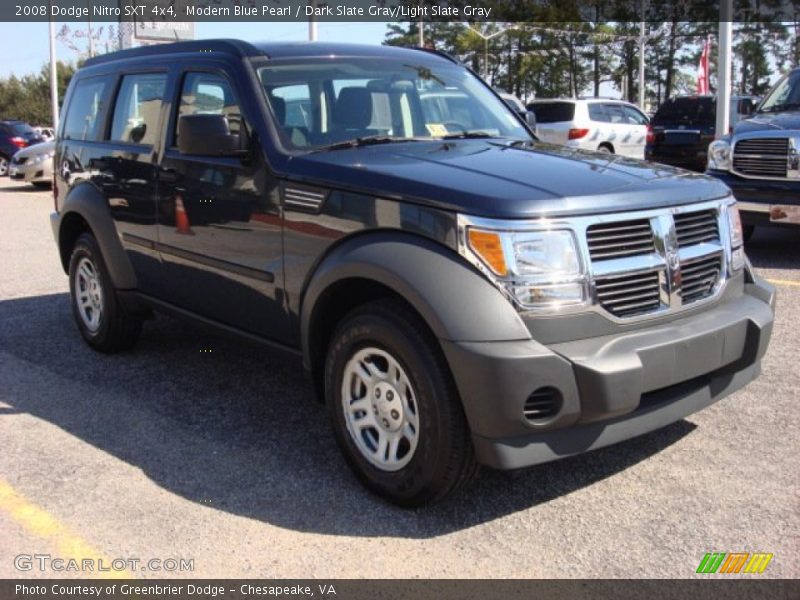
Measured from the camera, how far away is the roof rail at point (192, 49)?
448 cm

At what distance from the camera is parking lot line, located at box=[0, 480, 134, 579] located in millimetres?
3223

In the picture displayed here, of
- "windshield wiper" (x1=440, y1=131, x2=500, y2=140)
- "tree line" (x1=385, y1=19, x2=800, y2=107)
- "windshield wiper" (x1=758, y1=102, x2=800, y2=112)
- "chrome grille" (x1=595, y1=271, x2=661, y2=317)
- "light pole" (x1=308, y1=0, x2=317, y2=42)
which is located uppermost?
"tree line" (x1=385, y1=19, x2=800, y2=107)

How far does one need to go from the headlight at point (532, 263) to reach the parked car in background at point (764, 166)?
5.74 m

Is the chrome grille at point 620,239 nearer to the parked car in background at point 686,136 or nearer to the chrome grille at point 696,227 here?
the chrome grille at point 696,227

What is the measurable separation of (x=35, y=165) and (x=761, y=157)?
1641cm

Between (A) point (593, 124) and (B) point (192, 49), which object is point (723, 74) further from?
(B) point (192, 49)

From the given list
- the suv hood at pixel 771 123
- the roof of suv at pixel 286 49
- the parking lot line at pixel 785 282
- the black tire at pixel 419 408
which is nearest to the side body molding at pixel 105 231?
the roof of suv at pixel 286 49

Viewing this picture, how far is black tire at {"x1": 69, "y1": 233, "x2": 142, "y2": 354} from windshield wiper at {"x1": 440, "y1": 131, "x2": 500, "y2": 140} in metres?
2.52

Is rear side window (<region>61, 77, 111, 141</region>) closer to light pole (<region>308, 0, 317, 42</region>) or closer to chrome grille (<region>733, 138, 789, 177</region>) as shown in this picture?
chrome grille (<region>733, 138, 789, 177</region>)

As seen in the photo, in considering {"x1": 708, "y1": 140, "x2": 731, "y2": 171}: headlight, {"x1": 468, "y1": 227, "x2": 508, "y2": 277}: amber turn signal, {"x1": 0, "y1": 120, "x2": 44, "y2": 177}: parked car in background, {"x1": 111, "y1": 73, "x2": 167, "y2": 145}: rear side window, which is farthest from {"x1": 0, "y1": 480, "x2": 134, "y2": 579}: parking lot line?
{"x1": 0, "y1": 120, "x2": 44, "y2": 177}: parked car in background

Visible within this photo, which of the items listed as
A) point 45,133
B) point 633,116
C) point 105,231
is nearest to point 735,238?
point 105,231

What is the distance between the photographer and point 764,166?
8344 mm

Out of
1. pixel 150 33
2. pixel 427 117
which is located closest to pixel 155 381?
pixel 427 117

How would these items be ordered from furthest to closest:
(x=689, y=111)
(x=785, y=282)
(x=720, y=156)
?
(x=689, y=111) < (x=720, y=156) < (x=785, y=282)
